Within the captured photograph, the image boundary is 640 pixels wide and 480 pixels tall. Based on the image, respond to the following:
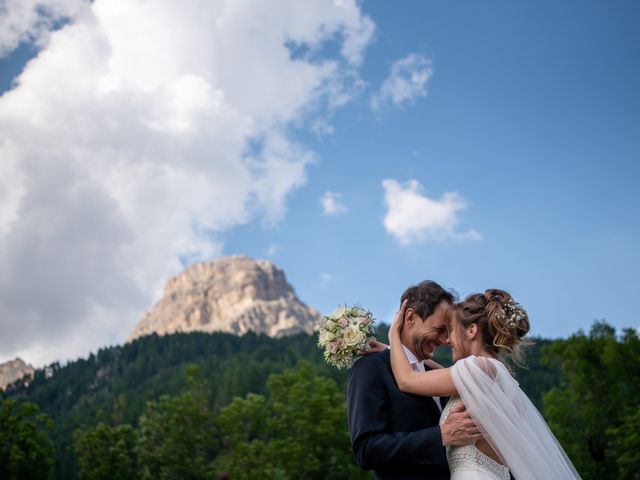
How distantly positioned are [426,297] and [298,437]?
3005 centimetres

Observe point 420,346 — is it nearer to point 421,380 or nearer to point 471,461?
point 421,380

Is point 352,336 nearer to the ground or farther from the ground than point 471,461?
farther from the ground

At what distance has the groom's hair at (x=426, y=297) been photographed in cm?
467

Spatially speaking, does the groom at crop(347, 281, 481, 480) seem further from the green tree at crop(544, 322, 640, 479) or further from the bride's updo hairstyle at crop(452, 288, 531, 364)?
the green tree at crop(544, 322, 640, 479)

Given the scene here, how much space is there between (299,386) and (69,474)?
1818 inches

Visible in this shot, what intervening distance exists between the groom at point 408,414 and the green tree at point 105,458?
42.2 meters

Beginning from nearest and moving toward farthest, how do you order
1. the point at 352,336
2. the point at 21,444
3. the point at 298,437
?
the point at 352,336, the point at 298,437, the point at 21,444

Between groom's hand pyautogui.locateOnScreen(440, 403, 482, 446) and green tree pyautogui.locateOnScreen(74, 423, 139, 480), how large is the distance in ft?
139

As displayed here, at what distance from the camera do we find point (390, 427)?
14.4 feet

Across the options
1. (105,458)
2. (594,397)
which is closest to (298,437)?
(594,397)

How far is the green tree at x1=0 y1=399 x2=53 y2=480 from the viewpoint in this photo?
32.5 m

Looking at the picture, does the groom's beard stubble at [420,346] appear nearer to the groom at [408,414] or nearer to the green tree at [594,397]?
the groom at [408,414]

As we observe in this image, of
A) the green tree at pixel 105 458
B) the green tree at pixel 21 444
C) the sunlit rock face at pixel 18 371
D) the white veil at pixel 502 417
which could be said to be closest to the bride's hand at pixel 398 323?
the white veil at pixel 502 417

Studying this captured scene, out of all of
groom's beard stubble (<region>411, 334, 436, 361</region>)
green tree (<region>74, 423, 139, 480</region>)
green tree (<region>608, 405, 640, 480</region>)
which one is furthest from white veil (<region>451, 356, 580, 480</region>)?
green tree (<region>74, 423, 139, 480</region>)
